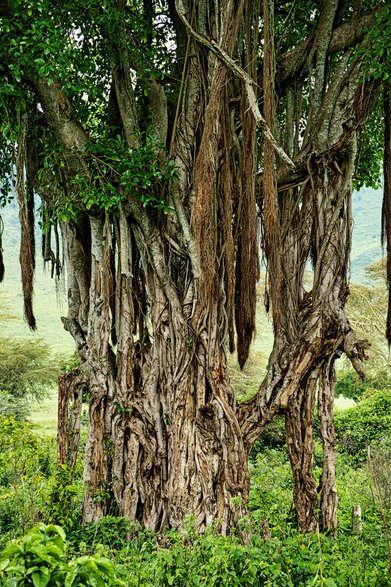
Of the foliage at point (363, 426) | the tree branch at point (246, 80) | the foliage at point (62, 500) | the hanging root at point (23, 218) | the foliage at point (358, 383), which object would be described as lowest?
the foliage at point (358, 383)

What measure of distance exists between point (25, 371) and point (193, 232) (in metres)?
10.1

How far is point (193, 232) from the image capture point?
183 inches

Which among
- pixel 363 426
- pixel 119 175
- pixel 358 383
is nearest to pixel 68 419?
pixel 119 175

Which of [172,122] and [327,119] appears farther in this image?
[172,122]

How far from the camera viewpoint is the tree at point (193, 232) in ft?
14.5

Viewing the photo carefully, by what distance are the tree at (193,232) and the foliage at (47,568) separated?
9.05ft

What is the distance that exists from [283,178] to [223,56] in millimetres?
1179

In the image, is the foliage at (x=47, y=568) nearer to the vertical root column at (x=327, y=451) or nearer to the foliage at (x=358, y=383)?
the vertical root column at (x=327, y=451)

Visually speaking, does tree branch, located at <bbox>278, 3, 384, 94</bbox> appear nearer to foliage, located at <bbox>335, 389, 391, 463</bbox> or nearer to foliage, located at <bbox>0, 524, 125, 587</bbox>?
foliage, located at <bbox>0, 524, 125, 587</bbox>

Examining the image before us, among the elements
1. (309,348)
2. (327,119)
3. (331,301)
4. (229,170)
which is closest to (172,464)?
(309,348)

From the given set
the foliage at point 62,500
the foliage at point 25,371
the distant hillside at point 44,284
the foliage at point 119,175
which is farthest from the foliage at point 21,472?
the distant hillside at point 44,284

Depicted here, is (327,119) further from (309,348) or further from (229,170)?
(309,348)

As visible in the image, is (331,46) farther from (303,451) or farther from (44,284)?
(44,284)

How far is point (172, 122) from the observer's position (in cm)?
555
